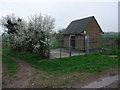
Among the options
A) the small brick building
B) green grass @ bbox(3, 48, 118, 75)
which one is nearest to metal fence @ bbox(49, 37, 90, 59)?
the small brick building

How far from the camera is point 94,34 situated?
17656 mm

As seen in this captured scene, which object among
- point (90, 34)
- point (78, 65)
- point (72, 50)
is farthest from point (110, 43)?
point (78, 65)

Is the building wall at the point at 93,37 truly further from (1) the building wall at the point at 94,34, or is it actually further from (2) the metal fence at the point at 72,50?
(2) the metal fence at the point at 72,50

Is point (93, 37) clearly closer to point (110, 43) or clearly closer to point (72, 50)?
point (110, 43)

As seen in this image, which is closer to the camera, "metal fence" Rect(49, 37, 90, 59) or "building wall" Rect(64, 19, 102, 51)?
"metal fence" Rect(49, 37, 90, 59)

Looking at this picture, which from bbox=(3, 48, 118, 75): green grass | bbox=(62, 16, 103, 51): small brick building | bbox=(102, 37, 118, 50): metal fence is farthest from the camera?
bbox=(102, 37, 118, 50): metal fence

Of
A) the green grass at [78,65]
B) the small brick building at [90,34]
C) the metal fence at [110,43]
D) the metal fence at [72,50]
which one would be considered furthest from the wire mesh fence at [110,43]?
the green grass at [78,65]

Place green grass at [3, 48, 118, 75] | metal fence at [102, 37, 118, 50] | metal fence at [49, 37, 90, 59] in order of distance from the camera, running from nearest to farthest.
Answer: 1. green grass at [3, 48, 118, 75]
2. metal fence at [49, 37, 90, 59]
3. metal fence at [102, 37, 118, 50]

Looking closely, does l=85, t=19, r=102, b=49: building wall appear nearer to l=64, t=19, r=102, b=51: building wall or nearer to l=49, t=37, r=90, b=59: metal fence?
l=64, t=19, r=102, b=51: building wall

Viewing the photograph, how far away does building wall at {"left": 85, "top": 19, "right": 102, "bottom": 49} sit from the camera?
56.1ft

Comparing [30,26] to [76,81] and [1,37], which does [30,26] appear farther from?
[1,37]

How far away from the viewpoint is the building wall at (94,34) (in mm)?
17109

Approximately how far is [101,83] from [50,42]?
6.85 meters

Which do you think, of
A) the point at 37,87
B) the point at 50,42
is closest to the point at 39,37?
the point at 50,42
